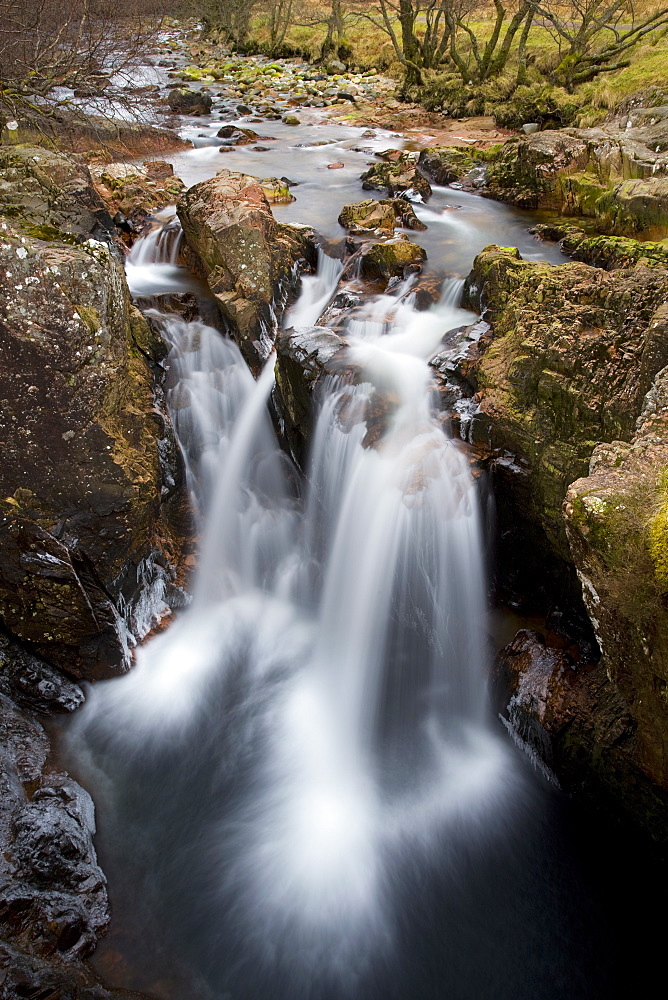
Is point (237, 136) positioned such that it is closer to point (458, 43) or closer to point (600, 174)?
point (600, 174)

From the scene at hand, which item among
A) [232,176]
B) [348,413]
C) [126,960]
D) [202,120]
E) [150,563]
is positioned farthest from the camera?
[202,120]

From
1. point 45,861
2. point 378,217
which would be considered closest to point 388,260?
point 378,217

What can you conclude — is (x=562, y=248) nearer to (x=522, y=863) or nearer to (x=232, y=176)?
(x=232, y=176)

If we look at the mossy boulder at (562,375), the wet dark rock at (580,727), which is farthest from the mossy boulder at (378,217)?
the wet dark rock at (580,727)

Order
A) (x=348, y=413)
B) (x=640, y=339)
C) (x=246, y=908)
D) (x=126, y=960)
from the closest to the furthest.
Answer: (x=126, y=960), (x=246, y=908), (x=640, y=339), (x=348, y=413)

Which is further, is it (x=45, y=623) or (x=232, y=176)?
(x=232, y=176)

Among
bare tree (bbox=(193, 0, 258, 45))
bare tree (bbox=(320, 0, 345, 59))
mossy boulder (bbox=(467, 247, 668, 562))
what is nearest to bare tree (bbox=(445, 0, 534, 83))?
bare tree (bbox=(320, 0, 345, 59))

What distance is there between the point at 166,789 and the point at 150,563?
221 centimetres

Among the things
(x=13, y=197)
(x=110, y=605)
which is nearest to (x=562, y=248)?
(x=13, y=197)

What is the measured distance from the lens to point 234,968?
4.23 meters

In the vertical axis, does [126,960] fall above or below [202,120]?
below

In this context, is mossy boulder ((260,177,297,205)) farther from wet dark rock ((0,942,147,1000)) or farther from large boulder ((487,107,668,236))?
wet dark rock ((0,942,147,1000))

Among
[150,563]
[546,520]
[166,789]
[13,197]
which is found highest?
[13,197]

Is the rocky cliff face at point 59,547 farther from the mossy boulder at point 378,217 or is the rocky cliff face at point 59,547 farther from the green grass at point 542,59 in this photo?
the green grass at point 542,59
